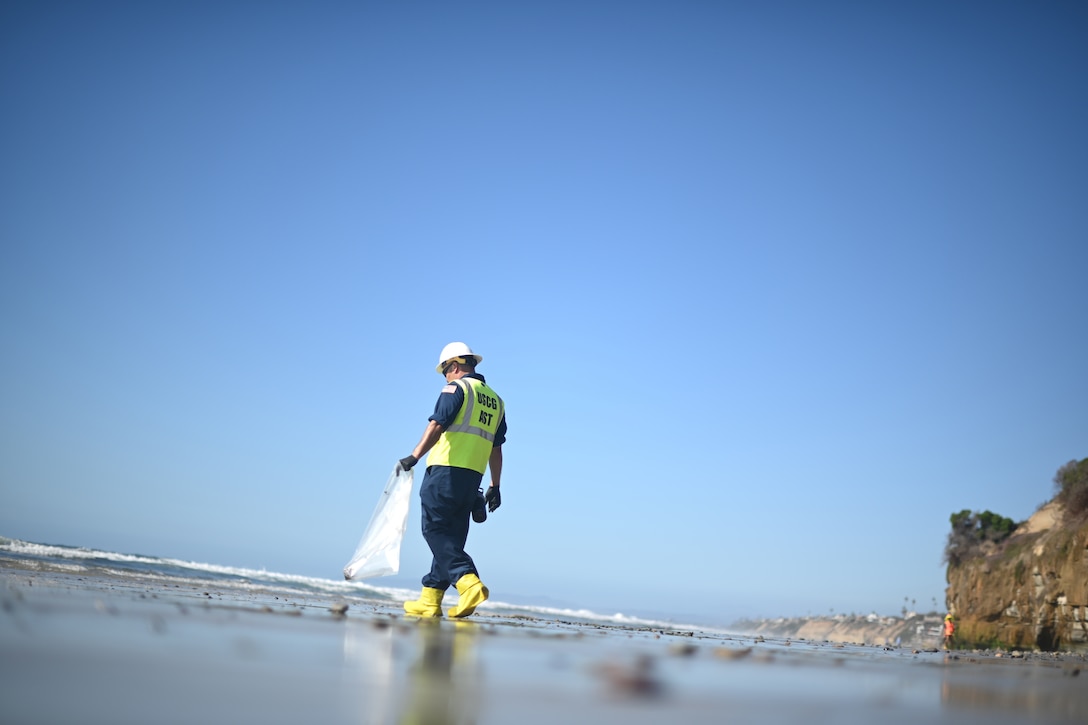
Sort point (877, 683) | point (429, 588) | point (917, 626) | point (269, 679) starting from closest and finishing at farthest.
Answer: point (269, 679) → point (877, 683) → point (429, 588) → point (917, 626)

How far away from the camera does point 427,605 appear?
689 centimetres

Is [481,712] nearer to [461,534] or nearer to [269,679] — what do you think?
[269,679]

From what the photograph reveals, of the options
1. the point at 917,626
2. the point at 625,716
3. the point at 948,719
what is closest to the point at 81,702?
the point at 625,716

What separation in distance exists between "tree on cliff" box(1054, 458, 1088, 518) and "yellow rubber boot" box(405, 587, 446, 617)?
24735 millimetres

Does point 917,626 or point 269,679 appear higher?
point 269,679

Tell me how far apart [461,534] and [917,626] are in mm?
75284

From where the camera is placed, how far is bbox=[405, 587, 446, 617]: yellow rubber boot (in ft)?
22.5

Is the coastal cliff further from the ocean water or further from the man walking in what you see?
the man walking

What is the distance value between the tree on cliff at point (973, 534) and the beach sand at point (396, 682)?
37.3 m

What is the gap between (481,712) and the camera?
1776mm

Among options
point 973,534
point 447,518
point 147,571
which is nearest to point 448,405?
point 447,518

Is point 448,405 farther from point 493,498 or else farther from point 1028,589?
point 1028,589

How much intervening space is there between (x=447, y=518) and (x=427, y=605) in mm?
779

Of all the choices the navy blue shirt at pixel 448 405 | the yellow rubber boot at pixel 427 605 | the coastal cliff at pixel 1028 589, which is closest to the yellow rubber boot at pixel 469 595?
the yellow rubber boot at pixel 427 605
